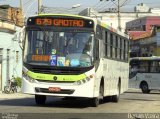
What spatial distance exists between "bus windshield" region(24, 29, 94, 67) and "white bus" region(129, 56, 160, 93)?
2498 cm

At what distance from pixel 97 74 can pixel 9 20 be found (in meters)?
22.8

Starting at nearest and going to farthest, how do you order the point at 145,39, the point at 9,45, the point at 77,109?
the point at 77,109, the point at 9,45, the point at 145,39

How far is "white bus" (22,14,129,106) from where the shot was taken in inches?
792

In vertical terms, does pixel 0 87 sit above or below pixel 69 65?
below

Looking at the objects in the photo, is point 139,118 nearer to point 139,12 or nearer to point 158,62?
point 158,62

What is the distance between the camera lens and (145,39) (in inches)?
2763

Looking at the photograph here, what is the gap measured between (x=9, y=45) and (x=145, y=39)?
31334 mm

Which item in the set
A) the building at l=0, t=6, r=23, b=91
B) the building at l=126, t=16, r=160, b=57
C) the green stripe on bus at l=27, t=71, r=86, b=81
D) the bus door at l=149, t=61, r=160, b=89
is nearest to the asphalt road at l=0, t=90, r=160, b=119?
the green stripe on bus at l=27, t=71, r=86, b=81

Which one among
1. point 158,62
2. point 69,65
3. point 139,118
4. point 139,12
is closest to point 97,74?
point 69,65

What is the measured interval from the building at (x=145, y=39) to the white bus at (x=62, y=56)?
143 feet

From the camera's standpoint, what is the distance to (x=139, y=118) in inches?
671

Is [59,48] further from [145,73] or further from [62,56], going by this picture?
[145,73]

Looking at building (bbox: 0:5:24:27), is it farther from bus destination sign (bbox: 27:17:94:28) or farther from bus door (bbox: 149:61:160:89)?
bus destination sign (bbox: 27:17:94:28)

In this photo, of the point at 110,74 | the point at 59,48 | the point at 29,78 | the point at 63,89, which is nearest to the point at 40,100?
the point at 29,78
